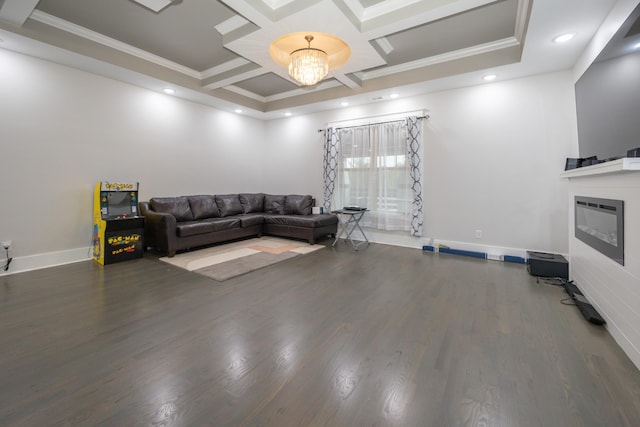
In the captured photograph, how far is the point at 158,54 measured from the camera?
3986 mm

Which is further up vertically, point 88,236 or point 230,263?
point 88,236

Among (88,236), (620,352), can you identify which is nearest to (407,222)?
(620,352)

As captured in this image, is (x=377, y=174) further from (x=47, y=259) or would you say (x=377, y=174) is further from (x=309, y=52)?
(x=47, y=259)

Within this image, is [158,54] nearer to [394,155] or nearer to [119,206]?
[119,206]

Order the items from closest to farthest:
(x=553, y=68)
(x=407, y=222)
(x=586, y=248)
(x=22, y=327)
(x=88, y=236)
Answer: (x=22, y=327) → (x=586, y=248) → (x=553, y=68) → (x=88, y=236) → (x=407, y=222)

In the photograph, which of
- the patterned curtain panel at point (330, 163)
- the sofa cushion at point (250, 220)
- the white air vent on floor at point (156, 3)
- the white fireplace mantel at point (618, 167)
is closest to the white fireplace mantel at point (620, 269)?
the white fireplace mantel at point (618, 167)

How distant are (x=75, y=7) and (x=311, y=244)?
4.22 m

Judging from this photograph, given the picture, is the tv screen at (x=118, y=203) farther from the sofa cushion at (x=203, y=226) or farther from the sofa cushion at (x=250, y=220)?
the sofa cushion at (x=250, y=220)

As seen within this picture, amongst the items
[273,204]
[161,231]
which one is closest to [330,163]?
[273,204]

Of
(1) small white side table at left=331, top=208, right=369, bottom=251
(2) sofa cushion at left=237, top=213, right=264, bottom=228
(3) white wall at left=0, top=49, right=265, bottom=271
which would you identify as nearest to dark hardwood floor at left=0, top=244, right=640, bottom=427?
(3) white wall at left=0, top=49, right=265, bottom=271

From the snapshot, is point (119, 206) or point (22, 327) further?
point (119, 206)

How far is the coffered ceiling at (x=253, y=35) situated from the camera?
105 inches

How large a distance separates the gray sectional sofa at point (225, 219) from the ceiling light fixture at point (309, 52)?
251cm

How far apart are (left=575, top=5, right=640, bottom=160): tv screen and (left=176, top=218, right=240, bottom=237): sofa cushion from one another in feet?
15.6
